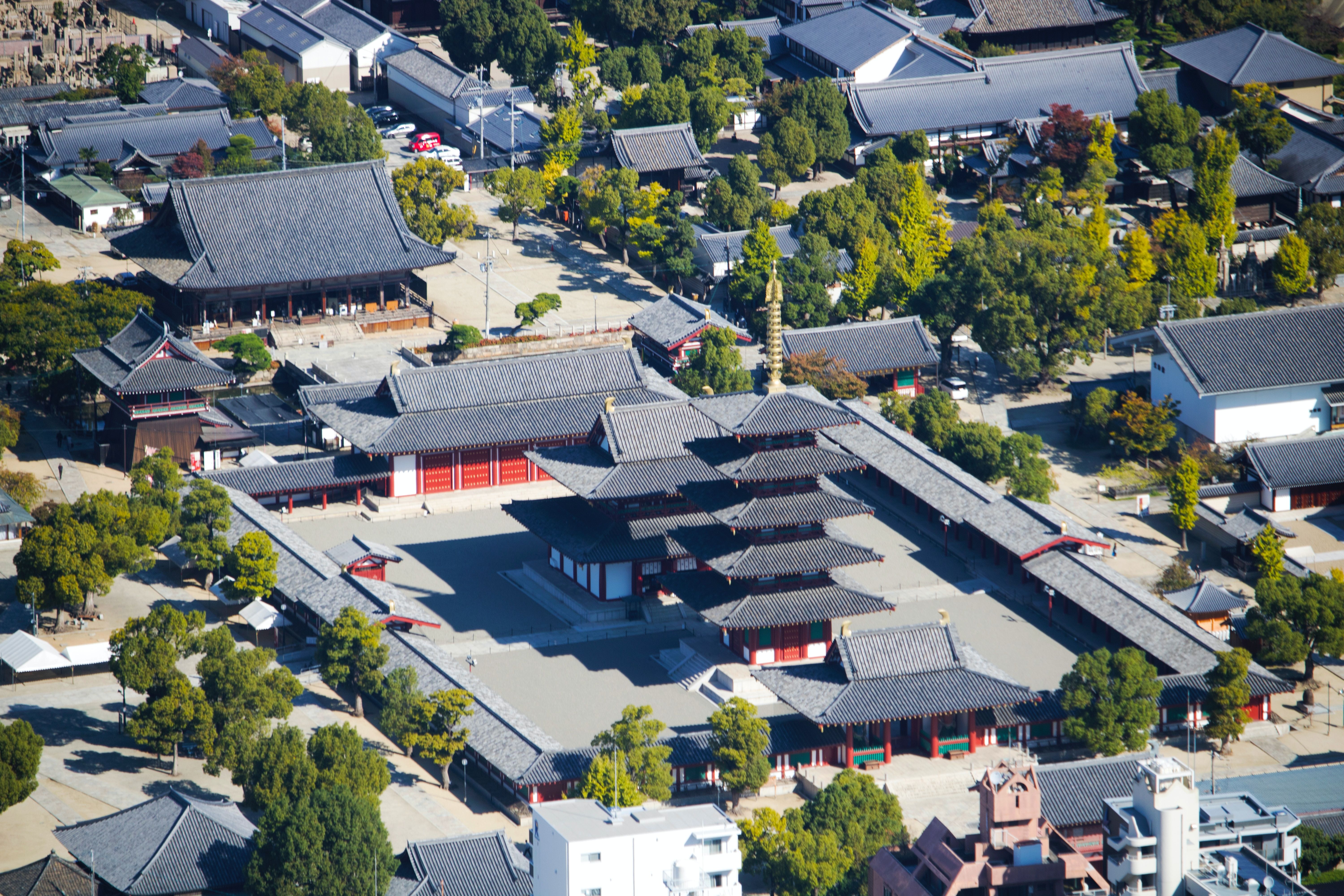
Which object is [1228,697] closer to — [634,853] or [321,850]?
[634,853]

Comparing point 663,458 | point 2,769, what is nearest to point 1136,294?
point 663,458

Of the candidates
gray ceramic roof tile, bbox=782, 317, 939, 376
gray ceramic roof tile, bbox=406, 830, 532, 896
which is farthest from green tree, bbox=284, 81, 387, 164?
gray ceramic roof tile, bbox=406, 830, 532, 896

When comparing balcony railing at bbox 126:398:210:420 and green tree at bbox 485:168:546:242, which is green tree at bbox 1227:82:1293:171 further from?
balcony railing at bbox 126:398:210:420

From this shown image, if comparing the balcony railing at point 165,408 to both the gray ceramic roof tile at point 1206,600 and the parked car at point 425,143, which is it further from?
the gray ceramic roof tile at point 1206,600

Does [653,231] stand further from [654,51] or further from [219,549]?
[219,549]

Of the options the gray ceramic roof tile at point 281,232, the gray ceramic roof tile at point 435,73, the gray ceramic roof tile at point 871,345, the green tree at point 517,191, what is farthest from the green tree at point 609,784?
the gray ceramic roof tile at point 435,73
